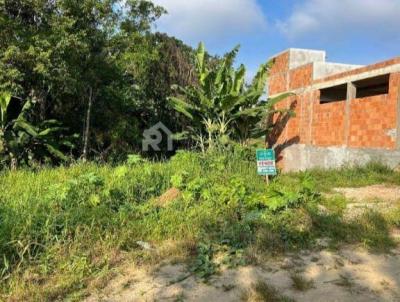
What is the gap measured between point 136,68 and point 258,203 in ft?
27.6

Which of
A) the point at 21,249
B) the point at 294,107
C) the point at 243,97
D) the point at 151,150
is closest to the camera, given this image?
the point at 21,249

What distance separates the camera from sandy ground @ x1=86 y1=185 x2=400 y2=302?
3.42 m

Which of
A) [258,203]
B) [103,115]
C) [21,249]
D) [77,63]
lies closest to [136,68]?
[103,115]

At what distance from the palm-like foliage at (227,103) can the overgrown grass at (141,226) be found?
4.24 m

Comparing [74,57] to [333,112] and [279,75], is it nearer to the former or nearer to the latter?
[279,75]

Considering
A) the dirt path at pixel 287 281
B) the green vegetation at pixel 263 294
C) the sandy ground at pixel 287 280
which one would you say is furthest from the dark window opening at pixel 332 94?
the green vegetation at pixel 263 294

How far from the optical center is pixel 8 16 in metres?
9.56

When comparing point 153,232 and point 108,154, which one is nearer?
point 153,232

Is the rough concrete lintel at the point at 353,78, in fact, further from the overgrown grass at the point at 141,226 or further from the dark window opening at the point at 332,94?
the overgrown grass at the point at 141,226

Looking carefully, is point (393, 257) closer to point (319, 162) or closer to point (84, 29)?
point (319, 162)

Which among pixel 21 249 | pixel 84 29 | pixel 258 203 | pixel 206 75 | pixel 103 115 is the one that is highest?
pixel 84 29

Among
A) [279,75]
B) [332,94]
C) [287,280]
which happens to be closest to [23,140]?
[279,75]

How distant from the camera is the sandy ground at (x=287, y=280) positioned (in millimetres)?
3416

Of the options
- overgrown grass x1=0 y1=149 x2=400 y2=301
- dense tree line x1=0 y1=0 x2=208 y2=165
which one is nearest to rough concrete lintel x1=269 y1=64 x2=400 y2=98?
overgrown grass x1=0 y1=149 x2=400 y2=301
